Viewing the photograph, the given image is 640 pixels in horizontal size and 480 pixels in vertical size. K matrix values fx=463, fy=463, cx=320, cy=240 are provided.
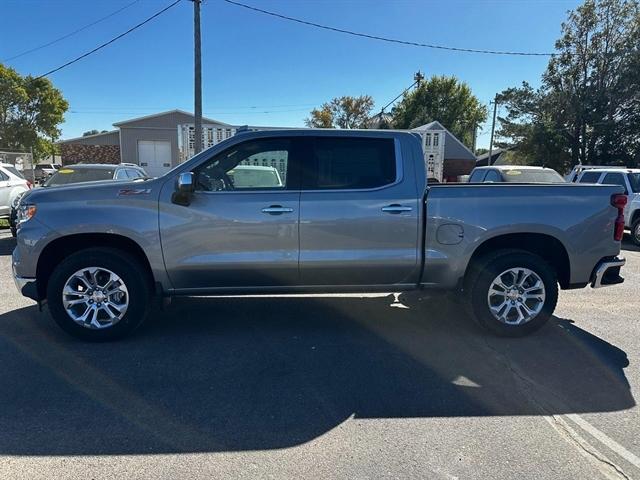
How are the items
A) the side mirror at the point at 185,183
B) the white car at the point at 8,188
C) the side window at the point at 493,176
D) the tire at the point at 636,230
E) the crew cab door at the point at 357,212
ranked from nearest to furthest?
the side mirror at the point at 185,183 < the crew cab door at the point at 357,212 < the white car at the point at 8,188 < the side window at the point at 493,176 < the tire at the point at 636,230

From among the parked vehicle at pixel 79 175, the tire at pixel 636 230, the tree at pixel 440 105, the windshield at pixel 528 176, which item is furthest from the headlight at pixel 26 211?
the tree at pixel 440 105

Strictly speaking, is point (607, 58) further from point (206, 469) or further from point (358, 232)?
point (206, 469)

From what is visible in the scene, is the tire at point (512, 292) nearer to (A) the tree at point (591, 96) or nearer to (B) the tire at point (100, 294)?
(B) the tire at point (100, 294)

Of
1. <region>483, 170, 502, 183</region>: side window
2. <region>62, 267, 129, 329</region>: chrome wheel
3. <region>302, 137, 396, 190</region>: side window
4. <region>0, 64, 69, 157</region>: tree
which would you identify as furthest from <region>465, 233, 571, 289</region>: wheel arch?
<region>0, 64, 69, 157</region>: tree

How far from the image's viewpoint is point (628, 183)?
1180 cm

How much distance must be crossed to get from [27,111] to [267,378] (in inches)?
1318

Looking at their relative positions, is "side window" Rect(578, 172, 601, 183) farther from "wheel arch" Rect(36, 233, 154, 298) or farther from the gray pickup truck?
"wheel arch" Rect(36, 233, 154, 298)

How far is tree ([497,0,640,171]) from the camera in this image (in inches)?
1028

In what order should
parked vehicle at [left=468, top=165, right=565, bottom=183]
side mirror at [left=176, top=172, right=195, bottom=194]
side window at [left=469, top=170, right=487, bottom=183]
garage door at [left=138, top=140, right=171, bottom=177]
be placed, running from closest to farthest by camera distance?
side mirror at [left=176, top=172, right=195, bottom=194] < parked vehicle at [left=468, top=165, right=565, bottom=183] < side window at [left=469, top=170, right=487, bottom=183] < garage door at [left=138, top=140, right=171, bottom=177]

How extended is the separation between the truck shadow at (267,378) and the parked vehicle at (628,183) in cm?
792

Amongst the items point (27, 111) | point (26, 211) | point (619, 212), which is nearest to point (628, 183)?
point (619, 212)

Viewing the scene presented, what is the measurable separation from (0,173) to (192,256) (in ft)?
29.8

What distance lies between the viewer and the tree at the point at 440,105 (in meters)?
43.8

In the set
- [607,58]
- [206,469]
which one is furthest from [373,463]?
[607,58]
